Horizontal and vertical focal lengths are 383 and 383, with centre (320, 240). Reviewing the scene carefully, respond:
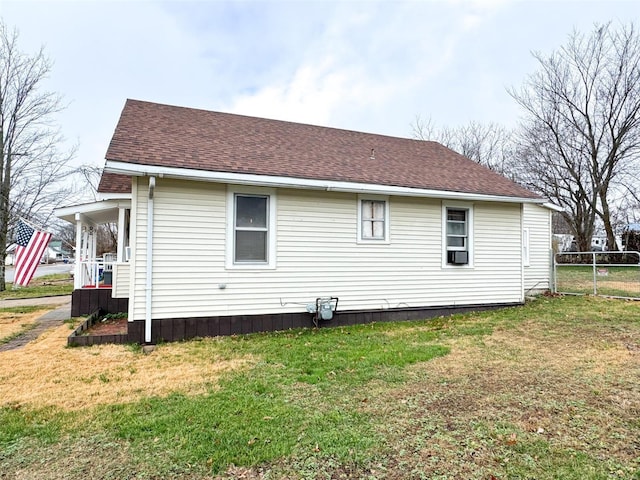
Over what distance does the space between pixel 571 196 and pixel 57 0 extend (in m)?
29.5

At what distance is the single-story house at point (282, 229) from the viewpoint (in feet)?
21.8

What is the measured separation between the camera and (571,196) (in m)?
26.3

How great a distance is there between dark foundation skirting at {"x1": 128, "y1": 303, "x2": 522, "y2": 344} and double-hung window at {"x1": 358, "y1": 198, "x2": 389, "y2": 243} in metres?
1.61

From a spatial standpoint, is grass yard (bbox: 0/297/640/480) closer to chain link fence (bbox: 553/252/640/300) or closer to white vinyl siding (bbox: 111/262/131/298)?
white vinyl siding (bbox: 111/262/131/298)

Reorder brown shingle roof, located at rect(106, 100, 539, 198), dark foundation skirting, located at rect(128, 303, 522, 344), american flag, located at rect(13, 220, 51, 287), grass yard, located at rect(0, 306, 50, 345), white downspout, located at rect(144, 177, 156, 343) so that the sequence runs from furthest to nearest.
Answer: american flag, located at rect(13, 220, 51, 287) < grass yard, located at rect(0, 306, 50, 345) < brown shingle roof, located at rect(106, 100, 539, 198) < dark foundation skirting, located at rect(128, 303, 522, 344) < white downspout, located at rect(144, 177, 156, 343)

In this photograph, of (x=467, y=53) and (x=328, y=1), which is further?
(x=467, y=53)

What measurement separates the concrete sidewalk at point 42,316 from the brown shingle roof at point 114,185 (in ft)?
10.5

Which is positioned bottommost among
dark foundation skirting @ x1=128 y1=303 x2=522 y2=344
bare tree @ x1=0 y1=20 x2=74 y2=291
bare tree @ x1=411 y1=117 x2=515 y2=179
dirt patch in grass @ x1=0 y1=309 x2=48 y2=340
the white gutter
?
dirt patch in grass @ x1=0 y1=309 x2=48 y2=340

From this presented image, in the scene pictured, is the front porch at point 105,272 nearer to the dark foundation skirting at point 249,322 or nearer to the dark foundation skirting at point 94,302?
the dark foundation skirting at point 94,302

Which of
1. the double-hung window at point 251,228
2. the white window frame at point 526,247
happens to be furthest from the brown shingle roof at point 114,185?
the white window frame at point 526,247

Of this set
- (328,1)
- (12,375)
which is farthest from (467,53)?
(12,375)

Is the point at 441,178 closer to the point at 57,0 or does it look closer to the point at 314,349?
the point at 314,349

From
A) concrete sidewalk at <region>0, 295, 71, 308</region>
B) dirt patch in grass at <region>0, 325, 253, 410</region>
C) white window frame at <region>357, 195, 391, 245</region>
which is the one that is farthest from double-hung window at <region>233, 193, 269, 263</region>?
concrete sidewalk at <region>0, 295, 71, 308</region>

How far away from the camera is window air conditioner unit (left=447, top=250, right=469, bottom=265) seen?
8.98 m
